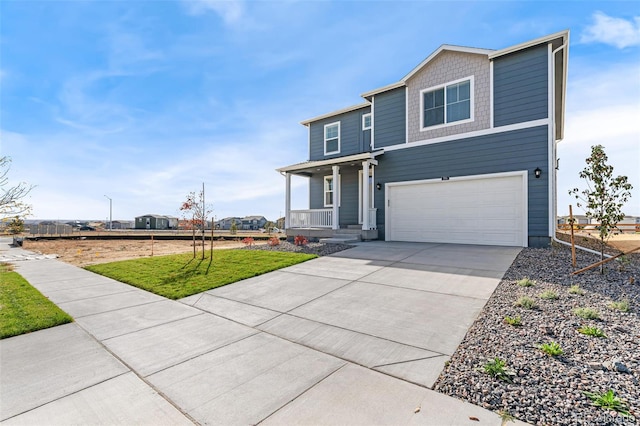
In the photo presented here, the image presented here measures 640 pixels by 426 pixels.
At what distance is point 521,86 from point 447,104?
7.42ft

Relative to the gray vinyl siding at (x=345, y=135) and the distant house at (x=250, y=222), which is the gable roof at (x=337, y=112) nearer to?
the gray vinyl siding at (x=345, y=135)

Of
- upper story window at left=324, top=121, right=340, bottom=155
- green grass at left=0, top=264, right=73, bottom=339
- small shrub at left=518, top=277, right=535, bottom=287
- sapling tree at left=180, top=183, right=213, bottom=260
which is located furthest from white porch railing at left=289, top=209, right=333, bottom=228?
green grass at left=0, top=264, right=73, bottom=339

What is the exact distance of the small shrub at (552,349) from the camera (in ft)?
8.87

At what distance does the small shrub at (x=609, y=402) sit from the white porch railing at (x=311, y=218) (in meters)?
10.9

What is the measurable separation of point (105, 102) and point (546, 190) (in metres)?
16.5

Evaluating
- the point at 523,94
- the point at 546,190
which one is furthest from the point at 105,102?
the point at 546,190

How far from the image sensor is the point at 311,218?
1336 cm

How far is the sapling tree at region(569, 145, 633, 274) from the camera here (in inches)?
223

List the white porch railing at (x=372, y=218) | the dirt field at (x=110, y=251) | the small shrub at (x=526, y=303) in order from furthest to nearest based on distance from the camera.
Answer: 1. the white porch railing at (x=372, y=218)
2. the dirt field at (x=110, y=251)
3. the small shrub at (x=526, y=303)

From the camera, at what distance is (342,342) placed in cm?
322

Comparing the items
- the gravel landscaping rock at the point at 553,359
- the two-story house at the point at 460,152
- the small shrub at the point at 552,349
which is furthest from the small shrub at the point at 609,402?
the two-story house at the point at 460,152

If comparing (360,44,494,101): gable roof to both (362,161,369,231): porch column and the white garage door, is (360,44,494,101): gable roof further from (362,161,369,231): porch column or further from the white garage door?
the white garage door

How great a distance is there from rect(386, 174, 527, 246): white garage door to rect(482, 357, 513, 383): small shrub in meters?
8.25

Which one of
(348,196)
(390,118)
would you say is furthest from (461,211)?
(348,196)
